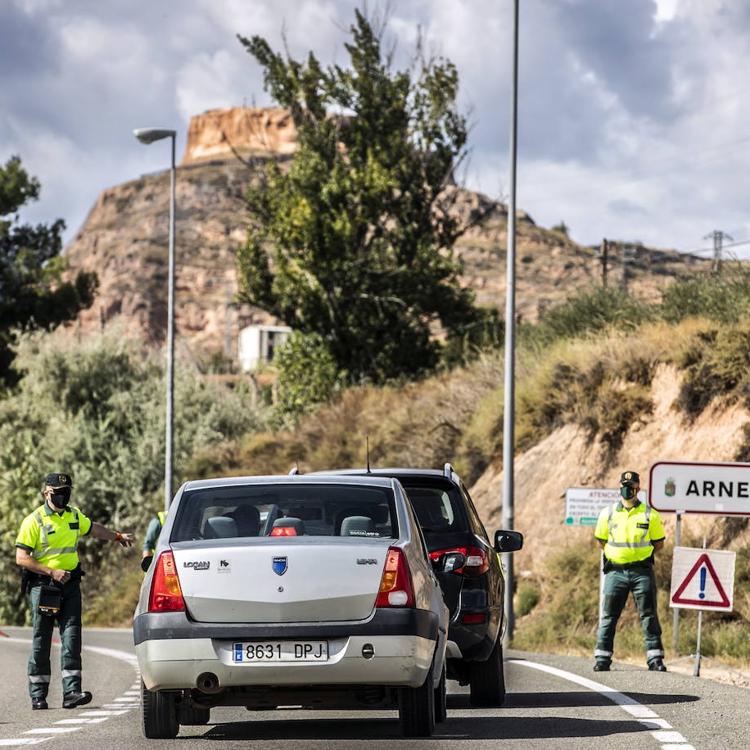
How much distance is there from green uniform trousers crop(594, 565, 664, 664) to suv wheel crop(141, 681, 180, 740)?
681 cm

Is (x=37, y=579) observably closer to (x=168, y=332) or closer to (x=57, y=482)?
(x=57, y=482)

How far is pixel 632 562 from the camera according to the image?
15.9 metres

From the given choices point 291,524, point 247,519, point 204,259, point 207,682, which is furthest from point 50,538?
point 204,259

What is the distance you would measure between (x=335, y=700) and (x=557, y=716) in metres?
2.64

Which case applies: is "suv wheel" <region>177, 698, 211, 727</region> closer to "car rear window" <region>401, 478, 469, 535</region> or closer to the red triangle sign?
"car rear window" <region>401, 478, 469, 535</region>

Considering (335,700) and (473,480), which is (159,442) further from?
(335,700)

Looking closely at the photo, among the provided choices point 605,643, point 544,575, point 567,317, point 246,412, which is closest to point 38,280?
point 246,412

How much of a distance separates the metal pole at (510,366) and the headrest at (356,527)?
1269 centimetres

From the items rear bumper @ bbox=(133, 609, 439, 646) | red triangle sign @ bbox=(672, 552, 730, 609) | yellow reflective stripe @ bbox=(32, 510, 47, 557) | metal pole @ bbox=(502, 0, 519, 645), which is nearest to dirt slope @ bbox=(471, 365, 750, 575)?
metal pole @ bbox=(502, 0, 519, 645)

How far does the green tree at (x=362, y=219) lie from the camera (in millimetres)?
40031

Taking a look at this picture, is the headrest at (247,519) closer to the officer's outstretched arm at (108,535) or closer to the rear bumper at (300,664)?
the rear bumper at (300,664)

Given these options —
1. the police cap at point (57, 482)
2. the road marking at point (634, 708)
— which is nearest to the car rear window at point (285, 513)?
the road marking at point (634, 708)

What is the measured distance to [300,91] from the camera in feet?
135

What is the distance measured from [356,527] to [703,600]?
696 centimetres
